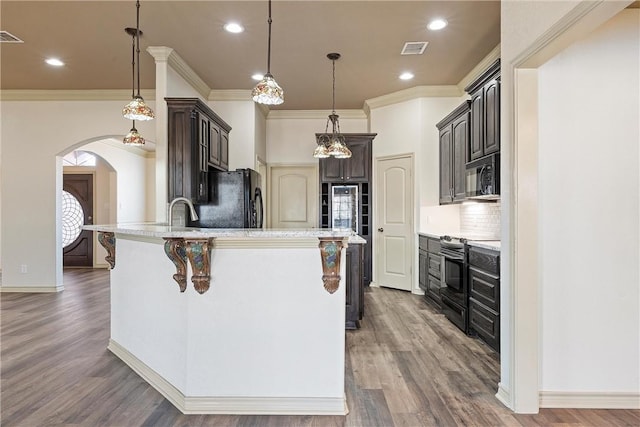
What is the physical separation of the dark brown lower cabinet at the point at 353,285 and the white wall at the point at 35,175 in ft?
12.2

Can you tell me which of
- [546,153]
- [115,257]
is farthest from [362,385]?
[115,257]

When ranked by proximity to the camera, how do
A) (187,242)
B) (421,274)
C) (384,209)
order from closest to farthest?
(187,242) → (421,274) → (384,209)

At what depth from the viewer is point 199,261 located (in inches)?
80.4

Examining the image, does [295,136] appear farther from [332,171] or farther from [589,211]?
[589,211]

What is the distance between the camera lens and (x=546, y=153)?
7.41ft

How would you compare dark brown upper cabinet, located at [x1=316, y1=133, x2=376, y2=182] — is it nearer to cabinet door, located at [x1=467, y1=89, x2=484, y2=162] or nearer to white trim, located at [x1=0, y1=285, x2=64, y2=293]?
cabinet door, located at [x1=467, y1=89, x2=484, y2=162]

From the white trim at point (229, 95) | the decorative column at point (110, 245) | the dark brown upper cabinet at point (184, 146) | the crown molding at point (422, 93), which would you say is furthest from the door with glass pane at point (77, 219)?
the crown molding at point (422, 93)

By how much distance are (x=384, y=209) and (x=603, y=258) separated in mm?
3741

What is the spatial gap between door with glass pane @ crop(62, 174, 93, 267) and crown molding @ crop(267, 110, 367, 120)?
15.1ft

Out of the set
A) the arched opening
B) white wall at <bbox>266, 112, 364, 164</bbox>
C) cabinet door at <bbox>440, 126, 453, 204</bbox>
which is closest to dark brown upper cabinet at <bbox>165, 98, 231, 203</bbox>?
white wall at <bbox>266, 112, 364, 164</bbox>

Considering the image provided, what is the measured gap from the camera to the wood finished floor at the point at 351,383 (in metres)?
2.08

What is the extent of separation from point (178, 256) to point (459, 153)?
140 inches

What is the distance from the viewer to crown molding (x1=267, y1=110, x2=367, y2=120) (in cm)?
656

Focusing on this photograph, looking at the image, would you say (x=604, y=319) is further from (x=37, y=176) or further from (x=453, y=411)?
(x=37, y=176)
